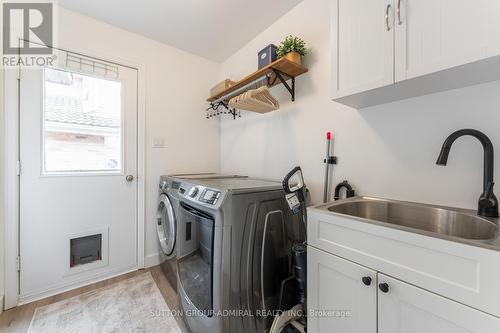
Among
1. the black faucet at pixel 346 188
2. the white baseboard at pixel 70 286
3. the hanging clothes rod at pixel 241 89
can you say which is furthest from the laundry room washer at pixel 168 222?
the black faucet at pixel 346 188

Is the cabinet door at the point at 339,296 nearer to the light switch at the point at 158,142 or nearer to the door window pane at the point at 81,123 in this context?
the light switch at the point at 158,142

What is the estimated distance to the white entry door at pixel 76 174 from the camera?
1792 millimetres

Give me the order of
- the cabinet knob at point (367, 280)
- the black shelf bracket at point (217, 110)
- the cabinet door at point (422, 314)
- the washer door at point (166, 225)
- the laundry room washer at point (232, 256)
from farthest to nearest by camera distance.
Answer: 1. the black shelf bracket at point (217, 110)
2. the washer door at point (166, 225)
3. the laundry room washer at point (232, 256)
4. the cabinet knob at point (367, 280)
5. the cabinet door at point (422, 314)

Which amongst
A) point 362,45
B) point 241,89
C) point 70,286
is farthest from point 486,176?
point 70,286

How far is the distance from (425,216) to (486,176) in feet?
1.01

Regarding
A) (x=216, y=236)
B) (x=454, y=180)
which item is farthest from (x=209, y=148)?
(x=454, y=180)

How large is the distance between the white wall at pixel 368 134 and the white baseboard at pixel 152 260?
1.50 m

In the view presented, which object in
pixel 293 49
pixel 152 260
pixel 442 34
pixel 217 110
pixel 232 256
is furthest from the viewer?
pixel 217 110

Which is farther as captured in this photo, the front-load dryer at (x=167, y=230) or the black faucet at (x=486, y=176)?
the front-load dryer at (x=167, y=230)

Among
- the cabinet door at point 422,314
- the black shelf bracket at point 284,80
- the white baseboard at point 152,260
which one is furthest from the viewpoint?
the white baseboard at point 152,260

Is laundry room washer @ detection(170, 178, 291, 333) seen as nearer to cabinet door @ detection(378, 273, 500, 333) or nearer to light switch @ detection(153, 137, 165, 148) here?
cabinet door @ detection(378, 273, 500, 333)

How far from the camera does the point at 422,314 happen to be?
0.71 m

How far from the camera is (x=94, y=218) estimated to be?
6.83ft

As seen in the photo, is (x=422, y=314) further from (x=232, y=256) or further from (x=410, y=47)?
(x=410, y=47)
